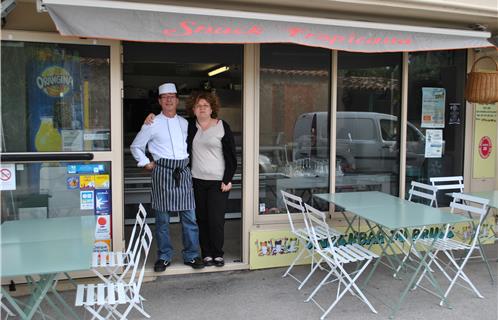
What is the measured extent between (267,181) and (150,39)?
2078 mm

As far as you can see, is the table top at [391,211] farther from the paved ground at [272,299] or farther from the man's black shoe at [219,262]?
the man's black shoe at [219,262]

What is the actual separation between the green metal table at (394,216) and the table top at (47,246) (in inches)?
83.2

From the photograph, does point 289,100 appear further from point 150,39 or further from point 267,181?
point 150,39

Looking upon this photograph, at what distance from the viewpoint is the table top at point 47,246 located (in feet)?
8.21

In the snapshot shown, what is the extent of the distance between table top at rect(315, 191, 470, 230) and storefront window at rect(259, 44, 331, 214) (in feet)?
1.85

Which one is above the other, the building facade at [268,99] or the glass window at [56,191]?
the building facade at [268,99]

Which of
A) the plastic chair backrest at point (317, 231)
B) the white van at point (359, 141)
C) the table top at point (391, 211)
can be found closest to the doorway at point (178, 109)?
the white van at point (359, 141)

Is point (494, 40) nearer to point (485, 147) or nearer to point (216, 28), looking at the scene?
point (485, 147)

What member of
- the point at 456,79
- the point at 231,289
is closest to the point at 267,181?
the point at 231,289

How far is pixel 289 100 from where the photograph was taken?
192 inches

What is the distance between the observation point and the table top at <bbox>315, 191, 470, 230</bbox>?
11.7 ft

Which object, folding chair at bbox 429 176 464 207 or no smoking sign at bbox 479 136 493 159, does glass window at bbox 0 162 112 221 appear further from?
no smoking sign at bbox 479 136 493 159

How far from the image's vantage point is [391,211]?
3906mm

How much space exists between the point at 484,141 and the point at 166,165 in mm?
3879
